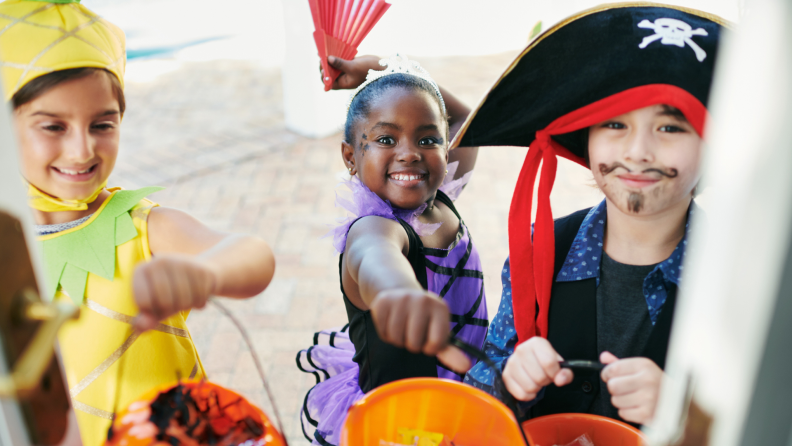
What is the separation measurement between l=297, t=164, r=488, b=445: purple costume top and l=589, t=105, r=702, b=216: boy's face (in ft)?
1.47

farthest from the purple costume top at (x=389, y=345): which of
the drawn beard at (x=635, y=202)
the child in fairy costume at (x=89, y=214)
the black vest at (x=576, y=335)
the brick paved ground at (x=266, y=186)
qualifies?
the brick paved ground at (x=266, y=186)

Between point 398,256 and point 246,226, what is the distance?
284 centimetres

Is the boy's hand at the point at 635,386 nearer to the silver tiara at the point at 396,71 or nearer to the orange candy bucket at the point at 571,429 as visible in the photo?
the orange candy bucket at the point at 571,429

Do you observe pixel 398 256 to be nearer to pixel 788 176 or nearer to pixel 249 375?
pixel 788 176

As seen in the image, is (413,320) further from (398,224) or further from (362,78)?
→ (362,78)

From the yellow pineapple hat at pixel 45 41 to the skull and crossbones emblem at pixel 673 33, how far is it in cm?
104

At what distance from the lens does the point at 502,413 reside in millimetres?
783

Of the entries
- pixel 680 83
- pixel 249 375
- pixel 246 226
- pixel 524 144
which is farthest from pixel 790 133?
pixel 246 226

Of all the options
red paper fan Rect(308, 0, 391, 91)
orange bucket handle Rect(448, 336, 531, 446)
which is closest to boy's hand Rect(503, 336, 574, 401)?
orange bucket handle Rect(448, 336, 531, 446)

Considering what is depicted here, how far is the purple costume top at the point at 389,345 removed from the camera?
1326 mm

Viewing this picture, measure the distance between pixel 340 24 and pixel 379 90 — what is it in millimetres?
308

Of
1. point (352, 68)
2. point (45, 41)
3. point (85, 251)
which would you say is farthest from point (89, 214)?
point (352, 68)

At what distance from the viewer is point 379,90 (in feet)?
4.68

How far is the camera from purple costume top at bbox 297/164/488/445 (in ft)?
4.35
